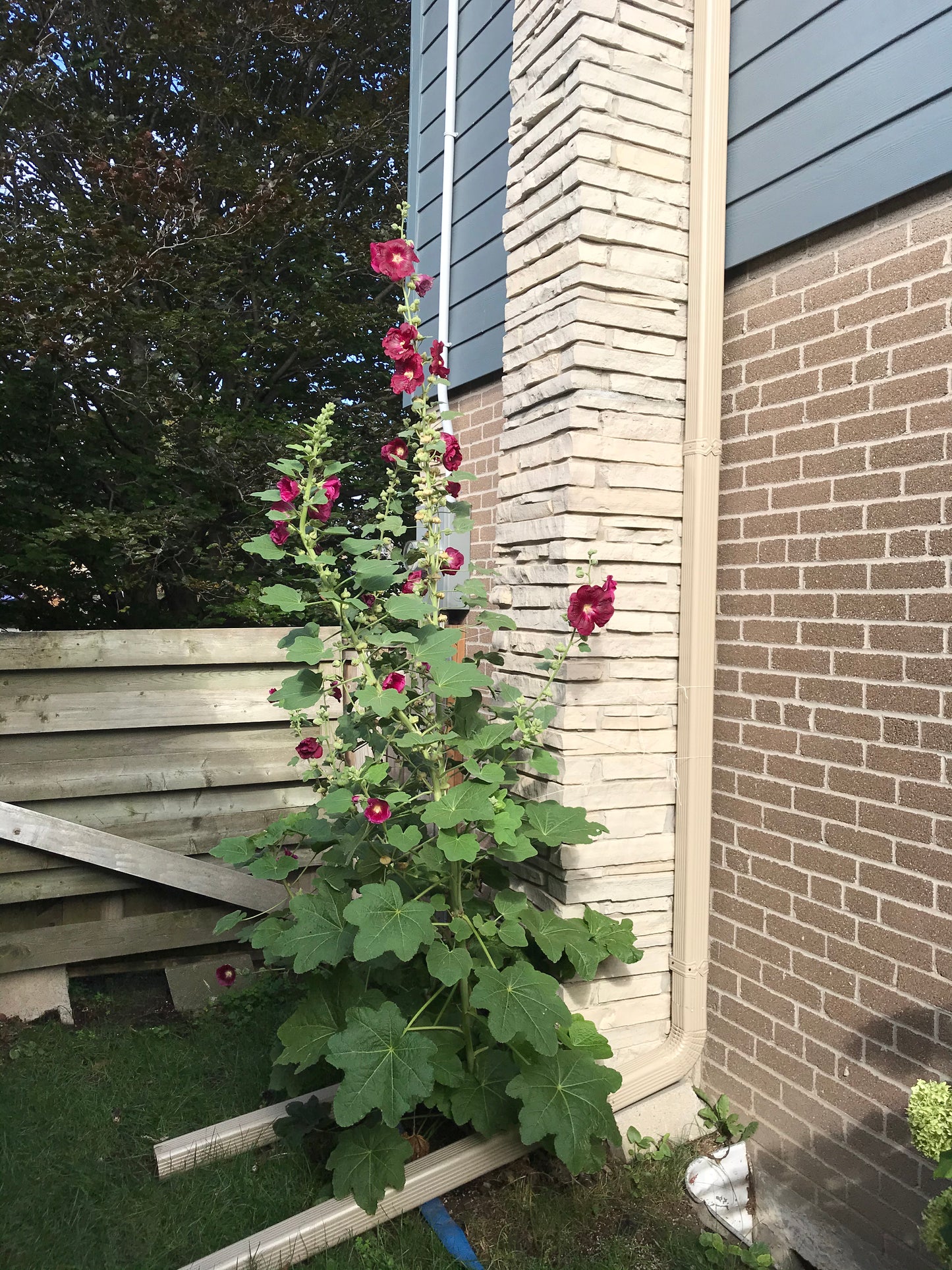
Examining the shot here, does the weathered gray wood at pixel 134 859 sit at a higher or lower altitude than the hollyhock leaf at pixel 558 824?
lower

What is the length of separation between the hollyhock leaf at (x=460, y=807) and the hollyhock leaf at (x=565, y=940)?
374mm

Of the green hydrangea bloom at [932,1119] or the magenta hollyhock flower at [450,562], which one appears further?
the magenta hollyhock flower at [450,562]

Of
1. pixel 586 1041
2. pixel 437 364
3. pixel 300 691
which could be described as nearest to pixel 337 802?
pixel 300 691

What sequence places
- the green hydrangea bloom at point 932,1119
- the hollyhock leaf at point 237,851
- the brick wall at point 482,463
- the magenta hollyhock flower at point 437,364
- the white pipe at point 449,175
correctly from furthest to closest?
the white pipe at point 449,175
the brick wall at point 482,463
the hollyhock leaf at point 237,851
the magenta hollyhock flower at point 437,364
the green hydrangea bloom at point 932,1119

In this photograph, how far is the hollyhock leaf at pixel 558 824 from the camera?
2.04m

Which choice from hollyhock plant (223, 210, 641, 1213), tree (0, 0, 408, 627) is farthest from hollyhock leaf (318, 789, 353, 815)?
tree (0, 0, 408, 627)

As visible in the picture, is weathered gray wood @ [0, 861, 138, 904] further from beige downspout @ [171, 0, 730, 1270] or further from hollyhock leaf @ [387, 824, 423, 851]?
hollyhock leaf @ [387, 824, 423, 851]

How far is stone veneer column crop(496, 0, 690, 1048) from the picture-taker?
7.50ft

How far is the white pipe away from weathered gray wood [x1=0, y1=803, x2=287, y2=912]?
2298 mm

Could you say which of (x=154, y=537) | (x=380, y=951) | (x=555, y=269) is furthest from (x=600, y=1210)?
(x=154, y=537)

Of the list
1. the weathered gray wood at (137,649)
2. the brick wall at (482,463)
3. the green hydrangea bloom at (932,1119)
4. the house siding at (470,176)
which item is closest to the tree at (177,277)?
the house siding at (470,176)

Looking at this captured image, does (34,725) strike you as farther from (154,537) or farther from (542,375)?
(154,537)

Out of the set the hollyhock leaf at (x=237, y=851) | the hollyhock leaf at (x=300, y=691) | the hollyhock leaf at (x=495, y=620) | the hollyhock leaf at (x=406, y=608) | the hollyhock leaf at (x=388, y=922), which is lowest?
the hollyhock leaf at (x=237, y=851)

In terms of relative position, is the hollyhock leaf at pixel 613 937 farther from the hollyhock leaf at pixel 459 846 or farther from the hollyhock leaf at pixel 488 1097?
the hollyhock leaf at pixel 459 846
